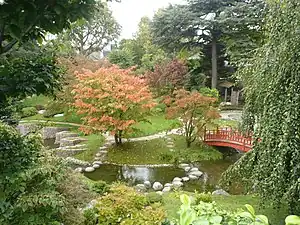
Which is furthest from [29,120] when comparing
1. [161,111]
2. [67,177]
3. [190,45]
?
[67,177]

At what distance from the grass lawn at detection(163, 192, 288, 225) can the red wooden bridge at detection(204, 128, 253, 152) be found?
312 cm

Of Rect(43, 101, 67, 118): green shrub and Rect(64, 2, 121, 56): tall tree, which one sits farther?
Rect(64, 2, 121, 56): tall tree

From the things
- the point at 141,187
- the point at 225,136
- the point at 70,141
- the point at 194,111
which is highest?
the point at 194,111

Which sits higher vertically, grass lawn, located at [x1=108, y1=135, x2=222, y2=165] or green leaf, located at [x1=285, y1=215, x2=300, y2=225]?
green leaf, located at [x1=285, y1=215, x2=300, y2=225]

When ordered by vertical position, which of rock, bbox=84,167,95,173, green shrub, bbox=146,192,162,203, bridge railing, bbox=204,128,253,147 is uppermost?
bridge railing, bbox=204,128,253,147

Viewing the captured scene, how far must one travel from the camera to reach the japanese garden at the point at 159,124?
6.90 ft

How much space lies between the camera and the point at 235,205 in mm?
6086

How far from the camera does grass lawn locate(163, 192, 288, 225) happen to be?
5.46m

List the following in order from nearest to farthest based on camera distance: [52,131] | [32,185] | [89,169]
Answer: [32,185] < [89,169] < [52,131]

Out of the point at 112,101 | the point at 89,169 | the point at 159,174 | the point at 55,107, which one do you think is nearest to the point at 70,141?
the point at 89,169

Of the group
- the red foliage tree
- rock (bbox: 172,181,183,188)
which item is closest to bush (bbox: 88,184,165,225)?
rock (bbox: 172,181,183,188)

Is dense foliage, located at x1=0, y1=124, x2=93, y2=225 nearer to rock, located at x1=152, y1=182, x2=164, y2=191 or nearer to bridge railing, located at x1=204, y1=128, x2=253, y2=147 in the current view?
rock, located at x1=152, y1=182, x2=164, y2=191

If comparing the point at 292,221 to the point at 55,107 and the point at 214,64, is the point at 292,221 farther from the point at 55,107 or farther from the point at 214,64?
the point at 214,64

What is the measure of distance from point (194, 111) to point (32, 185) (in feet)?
23.6
